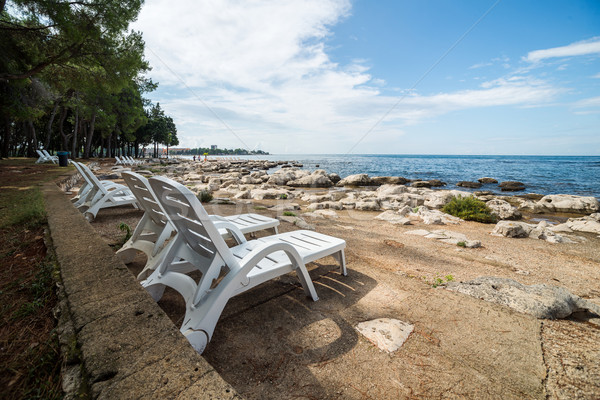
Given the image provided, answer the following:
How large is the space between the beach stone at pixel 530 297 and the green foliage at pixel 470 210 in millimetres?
6050

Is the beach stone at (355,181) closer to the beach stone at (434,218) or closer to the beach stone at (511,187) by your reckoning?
the beach stone at (511,187)

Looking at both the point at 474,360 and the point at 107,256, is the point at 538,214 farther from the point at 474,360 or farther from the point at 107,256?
the point at 107,256

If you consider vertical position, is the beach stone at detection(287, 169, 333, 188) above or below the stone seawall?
below

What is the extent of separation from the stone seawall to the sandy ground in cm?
68

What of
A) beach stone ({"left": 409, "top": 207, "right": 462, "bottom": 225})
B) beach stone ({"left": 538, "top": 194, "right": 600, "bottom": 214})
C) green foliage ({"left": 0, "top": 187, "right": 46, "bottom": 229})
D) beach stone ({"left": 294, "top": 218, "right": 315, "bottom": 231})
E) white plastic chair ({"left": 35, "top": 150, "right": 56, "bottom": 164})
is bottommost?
beach stone ({"left": 538, "top": 194, "right": 600, "bottom": 214})

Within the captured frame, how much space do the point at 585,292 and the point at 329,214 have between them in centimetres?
545

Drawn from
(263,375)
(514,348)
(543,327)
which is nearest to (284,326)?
(263,375)

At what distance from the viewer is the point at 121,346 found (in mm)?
1312

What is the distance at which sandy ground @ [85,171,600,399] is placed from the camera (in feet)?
5.74

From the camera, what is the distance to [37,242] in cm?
318

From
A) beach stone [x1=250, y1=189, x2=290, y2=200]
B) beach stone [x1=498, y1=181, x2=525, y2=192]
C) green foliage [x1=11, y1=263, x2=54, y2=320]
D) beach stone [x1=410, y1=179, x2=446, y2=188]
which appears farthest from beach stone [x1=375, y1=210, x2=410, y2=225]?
beach stone [x1=498, y1=181, x2=525, y2=192]

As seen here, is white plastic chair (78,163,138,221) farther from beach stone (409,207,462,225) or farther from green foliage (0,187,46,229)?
beach stone (409,207,462,225)

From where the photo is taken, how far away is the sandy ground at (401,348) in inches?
68.9

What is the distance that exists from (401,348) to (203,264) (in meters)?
1.82
